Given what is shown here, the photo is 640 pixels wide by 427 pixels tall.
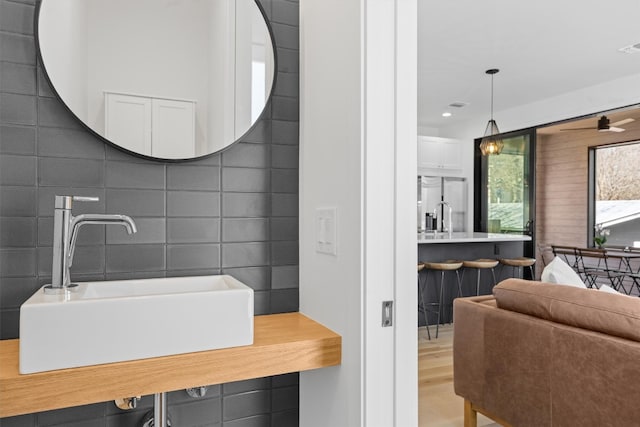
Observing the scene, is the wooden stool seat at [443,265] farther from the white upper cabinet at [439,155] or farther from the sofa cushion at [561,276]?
the white upper cabinet at [439,155]

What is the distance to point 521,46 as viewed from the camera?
4004 mm

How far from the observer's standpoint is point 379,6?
1.08m

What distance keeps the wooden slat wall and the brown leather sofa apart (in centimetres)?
520

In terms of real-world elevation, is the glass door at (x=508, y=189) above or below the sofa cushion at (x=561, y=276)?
above

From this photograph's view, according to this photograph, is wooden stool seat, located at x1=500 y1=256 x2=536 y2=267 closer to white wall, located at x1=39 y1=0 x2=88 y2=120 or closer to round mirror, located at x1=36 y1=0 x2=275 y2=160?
round mirror, located at x1=36 y1=0 x2=275 y2=160

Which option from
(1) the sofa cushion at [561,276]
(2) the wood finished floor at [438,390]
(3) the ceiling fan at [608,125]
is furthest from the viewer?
(3) the ceiling fan at [608,125]

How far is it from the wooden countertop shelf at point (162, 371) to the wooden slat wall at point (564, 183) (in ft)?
21.7

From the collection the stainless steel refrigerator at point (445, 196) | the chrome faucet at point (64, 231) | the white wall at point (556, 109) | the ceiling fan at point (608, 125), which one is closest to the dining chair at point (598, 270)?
the ceiling fan at point (608, 125)

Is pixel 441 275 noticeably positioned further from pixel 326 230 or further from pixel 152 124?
pixel 152 124

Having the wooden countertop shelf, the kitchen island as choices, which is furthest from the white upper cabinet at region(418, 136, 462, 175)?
the wooden countertop shelf

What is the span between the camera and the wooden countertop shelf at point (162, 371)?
0.87 meters

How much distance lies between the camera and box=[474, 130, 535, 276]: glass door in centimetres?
602

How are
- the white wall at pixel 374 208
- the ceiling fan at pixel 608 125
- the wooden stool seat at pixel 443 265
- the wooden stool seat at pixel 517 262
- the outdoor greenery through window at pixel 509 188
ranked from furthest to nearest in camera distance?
the outdoor greenery through window at pixel 509 188
the ceiling fan at pixel 608 125
the wooden stool seat at pixel 517 262
the wooden stool seat at pixel 443 265
the white wall at pixel 374 208

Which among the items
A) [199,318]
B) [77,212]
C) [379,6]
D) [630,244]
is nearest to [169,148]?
[77,212]
